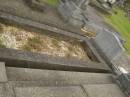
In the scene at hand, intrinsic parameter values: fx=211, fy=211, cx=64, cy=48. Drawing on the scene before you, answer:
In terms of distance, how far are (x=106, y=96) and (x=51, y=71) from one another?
1.72 m

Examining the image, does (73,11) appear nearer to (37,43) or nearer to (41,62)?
(37,43)

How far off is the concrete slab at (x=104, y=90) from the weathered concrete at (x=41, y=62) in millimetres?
785

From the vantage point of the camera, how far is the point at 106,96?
5.93m

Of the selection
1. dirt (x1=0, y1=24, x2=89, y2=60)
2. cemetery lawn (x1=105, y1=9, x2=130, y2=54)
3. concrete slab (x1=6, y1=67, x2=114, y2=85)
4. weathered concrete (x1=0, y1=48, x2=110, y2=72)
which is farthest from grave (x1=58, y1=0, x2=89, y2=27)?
cemetery lawn (x1=105, y1=9, x2=130, y2=54)

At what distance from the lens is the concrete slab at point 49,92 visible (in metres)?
4.38

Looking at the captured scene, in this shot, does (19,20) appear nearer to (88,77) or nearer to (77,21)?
(88,77)

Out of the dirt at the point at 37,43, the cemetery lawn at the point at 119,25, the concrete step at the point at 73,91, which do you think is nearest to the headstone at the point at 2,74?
the concrete step at the point at 73,91

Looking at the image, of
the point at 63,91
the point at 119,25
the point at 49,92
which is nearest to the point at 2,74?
the point at 49,92

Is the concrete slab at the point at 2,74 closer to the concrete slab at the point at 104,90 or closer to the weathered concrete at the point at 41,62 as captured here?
the weathered concrete at the point at 41,62

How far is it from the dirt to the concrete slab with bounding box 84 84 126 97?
1.63m

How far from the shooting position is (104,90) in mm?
6121

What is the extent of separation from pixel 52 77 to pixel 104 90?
1709 millimetres

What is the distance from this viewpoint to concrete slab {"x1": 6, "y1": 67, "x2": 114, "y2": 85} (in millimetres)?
4816

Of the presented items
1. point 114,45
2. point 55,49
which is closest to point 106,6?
point 114,45
